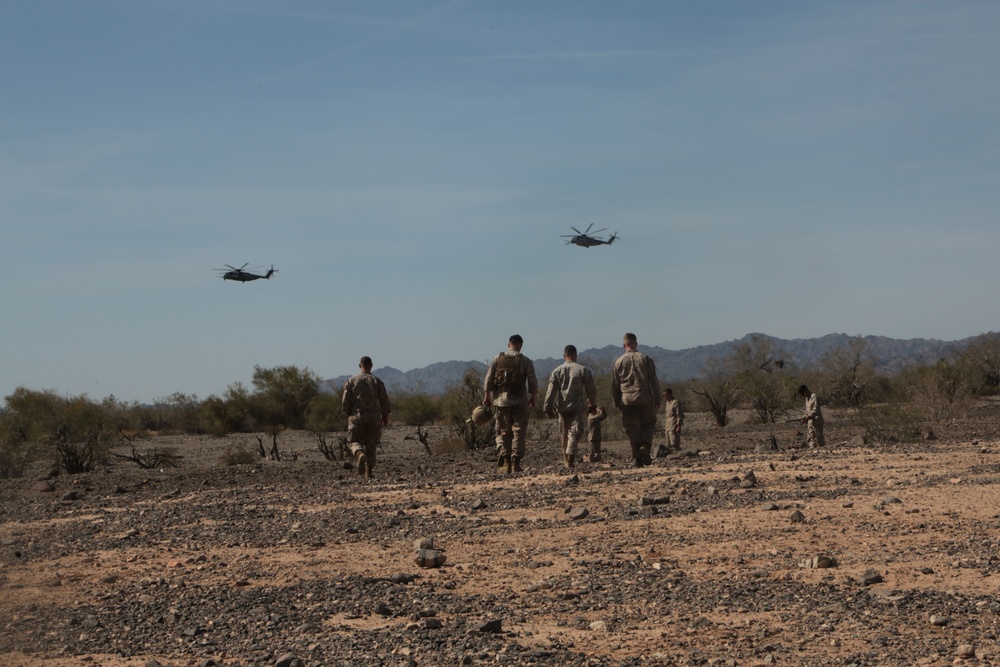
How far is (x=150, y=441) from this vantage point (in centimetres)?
4166

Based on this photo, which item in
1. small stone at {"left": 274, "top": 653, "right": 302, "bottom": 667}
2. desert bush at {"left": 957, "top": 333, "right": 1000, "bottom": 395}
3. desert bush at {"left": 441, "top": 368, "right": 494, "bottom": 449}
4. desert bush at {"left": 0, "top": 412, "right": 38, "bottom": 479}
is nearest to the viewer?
small stone at {"left": 274, "top": 653, "right": 302, "bottom": 667}

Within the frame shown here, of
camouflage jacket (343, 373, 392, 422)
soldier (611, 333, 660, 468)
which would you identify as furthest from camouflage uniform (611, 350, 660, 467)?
camouflage jacket (343, 373, 392, 422)

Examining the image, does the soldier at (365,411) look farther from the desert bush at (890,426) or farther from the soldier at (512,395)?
the desert bush at (890,426)

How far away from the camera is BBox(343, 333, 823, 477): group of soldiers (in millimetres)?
17109

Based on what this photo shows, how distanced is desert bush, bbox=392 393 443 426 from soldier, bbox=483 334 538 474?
20.3 meters

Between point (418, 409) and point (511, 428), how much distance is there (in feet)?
72.2

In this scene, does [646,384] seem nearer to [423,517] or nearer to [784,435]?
[423,517]

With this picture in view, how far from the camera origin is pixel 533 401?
17469 millimetres

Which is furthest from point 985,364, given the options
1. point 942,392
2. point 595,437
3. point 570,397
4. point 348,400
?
point 348,400

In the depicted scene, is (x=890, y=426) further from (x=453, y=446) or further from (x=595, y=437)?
(x=453, y=446)

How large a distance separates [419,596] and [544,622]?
1.26 meters

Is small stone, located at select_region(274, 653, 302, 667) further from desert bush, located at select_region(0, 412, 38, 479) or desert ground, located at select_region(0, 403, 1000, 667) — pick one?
desert bush, located at select_region(0, 412, 38, 479)

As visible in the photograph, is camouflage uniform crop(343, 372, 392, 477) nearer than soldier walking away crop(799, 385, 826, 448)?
Yes

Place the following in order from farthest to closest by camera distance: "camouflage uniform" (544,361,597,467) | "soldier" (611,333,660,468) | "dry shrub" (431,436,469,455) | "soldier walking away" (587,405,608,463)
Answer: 1. "dry shrub" (431,436,469,455)
2. "soldier walking away" (587,405,608,463)
3. "camouflage uniform" (544,361,597,467)
4. "soldier" (611,333,660,468)
